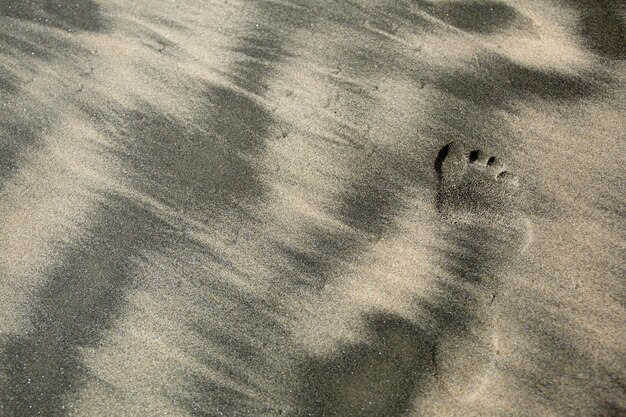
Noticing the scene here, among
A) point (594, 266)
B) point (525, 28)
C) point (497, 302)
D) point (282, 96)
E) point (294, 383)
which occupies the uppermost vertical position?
point (525, 28)

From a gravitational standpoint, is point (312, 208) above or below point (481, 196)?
below

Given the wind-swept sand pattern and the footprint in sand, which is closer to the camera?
the wind-swept sand pattern

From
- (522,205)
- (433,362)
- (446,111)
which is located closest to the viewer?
(433,362)

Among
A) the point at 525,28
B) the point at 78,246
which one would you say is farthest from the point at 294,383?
the point at 525,28

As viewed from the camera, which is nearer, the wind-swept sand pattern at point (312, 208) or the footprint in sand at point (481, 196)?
the wind-swept sand pattern at point (312, 208)

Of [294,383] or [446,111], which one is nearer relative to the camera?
[294,383]

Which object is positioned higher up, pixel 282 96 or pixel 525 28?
pixel 525 28

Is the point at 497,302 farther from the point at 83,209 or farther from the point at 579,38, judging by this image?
the point at 83,209

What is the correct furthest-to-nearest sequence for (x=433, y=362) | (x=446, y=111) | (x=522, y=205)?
1. (x=446, y=111)
2. (x=522, y=205)
3. (x=433, y=362)
